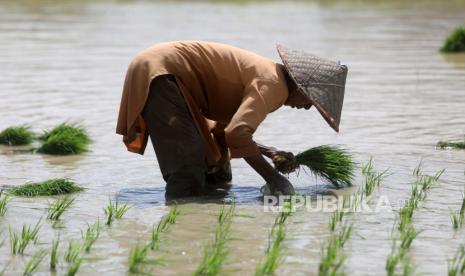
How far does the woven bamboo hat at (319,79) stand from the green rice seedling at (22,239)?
186 centimetres

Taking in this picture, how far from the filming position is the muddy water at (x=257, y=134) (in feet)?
17.4

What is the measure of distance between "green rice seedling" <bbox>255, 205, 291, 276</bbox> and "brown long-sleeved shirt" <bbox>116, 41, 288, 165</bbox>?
2.00ft

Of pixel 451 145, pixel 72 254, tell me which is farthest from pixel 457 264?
pixel 451 145

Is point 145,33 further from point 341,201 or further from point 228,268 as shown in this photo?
point 228,268

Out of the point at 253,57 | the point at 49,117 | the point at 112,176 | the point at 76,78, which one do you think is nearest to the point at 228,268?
the point at 253,57

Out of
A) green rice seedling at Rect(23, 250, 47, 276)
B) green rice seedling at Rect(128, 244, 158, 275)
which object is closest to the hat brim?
green rice seedling at Rect(128, 244, 158, 275)

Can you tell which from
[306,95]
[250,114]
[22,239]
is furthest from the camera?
[306,95]

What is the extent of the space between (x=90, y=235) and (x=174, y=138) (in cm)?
133

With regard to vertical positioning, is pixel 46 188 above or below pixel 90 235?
below

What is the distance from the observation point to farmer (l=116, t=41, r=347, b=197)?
634cm

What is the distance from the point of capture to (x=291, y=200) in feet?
20.6

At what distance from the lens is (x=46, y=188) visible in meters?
6.67

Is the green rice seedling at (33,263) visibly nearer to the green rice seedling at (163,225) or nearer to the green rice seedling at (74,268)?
the green rice seedling at (74,268)

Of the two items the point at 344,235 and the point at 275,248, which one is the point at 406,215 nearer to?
the point at 344,235
